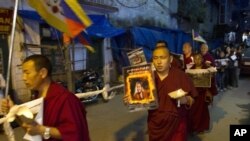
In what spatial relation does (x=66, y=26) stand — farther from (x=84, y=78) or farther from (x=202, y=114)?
(x=84, y=78)

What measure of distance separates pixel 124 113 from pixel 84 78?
6.58 feet

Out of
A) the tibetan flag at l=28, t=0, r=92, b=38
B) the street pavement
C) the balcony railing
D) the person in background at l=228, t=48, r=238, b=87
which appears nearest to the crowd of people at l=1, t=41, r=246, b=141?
the street pavement

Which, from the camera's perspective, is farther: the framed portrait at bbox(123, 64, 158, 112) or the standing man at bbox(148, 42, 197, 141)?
the standing man at bbox(148, 42, 197, 141)

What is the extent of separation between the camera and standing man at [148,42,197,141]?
404 centimetres

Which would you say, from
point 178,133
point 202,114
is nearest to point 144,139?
point 202,114

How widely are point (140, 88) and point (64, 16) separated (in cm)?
141

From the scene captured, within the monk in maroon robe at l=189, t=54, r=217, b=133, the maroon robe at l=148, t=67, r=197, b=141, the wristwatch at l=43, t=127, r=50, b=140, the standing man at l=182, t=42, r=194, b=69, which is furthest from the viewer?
the standing man at l=182, t=42, r=194, b=69

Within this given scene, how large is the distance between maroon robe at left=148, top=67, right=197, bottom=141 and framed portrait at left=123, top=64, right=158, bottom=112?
18 cm

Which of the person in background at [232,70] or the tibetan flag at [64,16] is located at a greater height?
the tibetan flag at [64,16]

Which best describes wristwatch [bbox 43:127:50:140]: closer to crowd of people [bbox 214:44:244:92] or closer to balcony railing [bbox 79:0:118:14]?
balcony railing [bbox 79:0:118:14]

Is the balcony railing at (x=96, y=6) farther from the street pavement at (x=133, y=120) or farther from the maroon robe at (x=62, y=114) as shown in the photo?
the maroon robe at (x=62, y=114)

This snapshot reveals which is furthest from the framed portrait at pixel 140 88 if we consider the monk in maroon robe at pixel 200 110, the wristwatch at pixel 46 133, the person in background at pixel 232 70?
the person in background at pixel 232 70

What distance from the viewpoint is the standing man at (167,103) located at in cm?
404

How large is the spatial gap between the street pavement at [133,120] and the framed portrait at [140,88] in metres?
2.44
